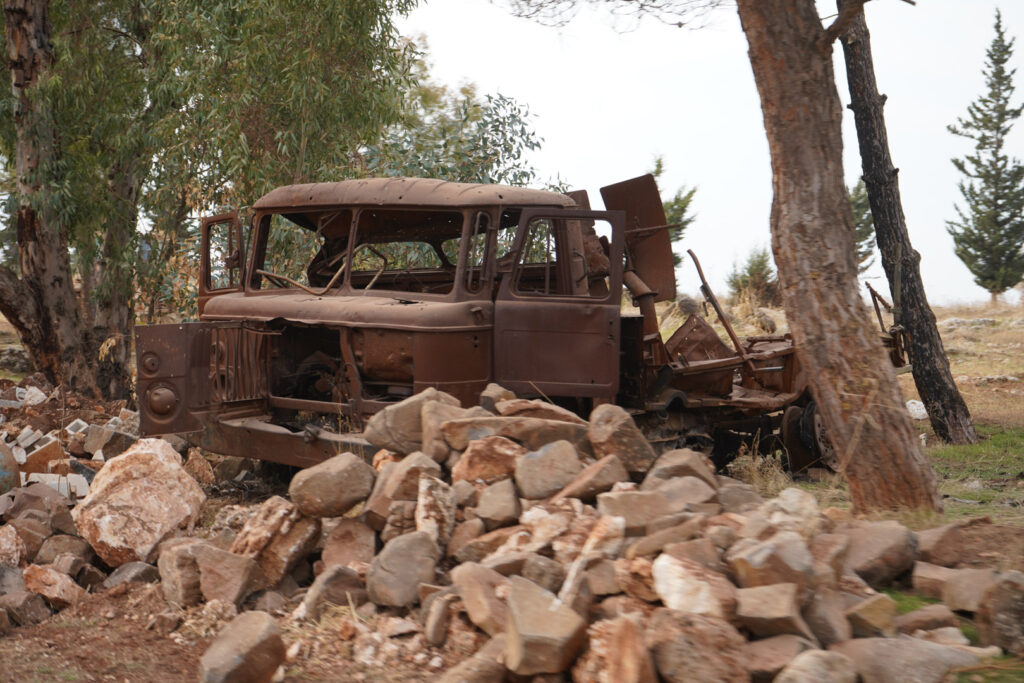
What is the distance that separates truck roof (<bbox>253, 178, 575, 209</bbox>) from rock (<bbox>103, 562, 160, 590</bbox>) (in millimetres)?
3353

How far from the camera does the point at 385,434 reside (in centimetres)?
615

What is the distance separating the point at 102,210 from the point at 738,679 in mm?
13843

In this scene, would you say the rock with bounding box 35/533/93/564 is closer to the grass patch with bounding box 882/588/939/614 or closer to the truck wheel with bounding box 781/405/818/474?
the grass patch with bounding box 882/588/939/614

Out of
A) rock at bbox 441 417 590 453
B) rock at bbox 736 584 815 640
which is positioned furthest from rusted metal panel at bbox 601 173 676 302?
rock at bbox 736 584 815 640

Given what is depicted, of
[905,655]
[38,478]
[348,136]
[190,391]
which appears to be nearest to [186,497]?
[190,391]

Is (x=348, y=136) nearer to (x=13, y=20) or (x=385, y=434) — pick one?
(x=13, y=20)

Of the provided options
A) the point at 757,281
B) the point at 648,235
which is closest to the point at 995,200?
the point at 757,281

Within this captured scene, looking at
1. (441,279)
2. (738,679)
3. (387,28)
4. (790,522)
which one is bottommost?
(738,679)

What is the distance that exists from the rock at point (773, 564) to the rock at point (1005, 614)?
74 centimetres

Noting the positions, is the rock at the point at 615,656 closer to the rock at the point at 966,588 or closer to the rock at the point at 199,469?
the rock at the point at 966,588

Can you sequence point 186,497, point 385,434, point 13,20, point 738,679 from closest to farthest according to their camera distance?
point 738,679
point 385,434
point 186,497
point 13,20

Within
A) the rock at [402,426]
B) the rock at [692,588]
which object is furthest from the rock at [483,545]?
the rock at [402,426]

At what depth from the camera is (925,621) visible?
4105mm

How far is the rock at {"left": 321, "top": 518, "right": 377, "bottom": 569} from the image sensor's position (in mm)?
5320
